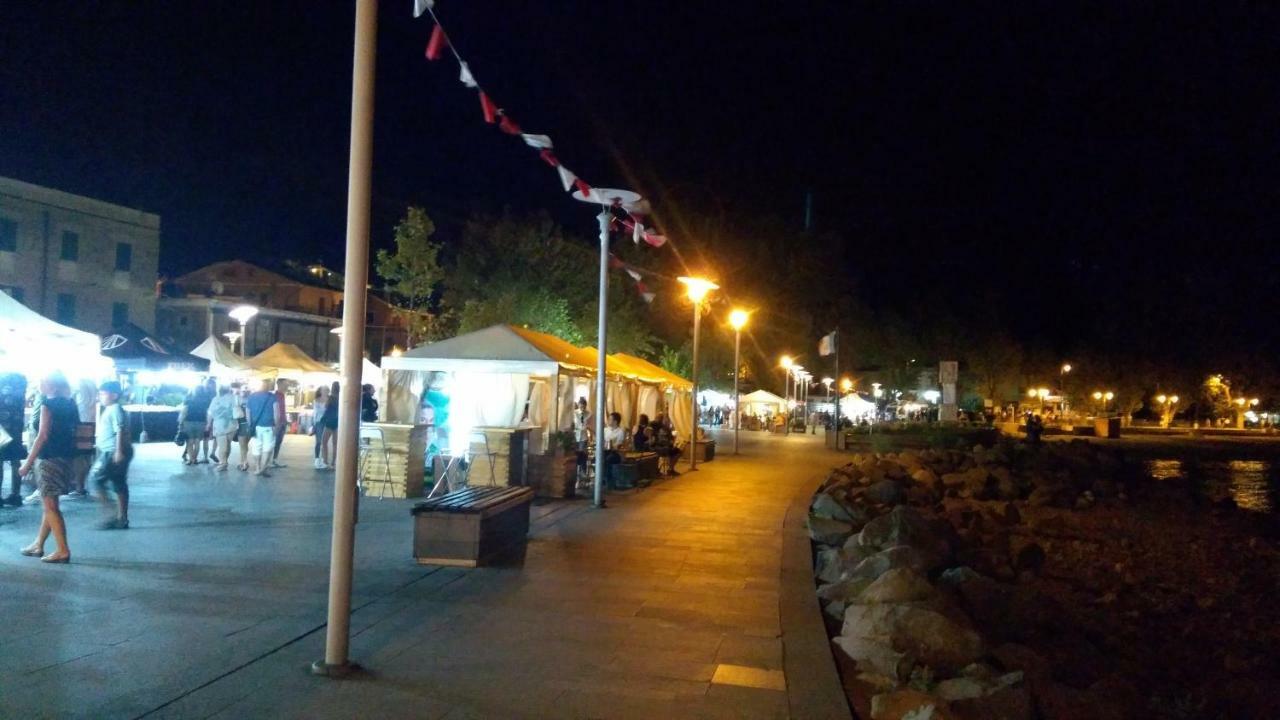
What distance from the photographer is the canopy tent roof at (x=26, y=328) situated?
1254 cm

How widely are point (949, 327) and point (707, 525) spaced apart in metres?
A: 50.1

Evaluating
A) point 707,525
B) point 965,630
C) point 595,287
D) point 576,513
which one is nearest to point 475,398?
point 576,513

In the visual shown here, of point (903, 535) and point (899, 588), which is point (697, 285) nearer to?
point (903, 535)

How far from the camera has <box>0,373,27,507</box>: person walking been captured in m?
12.1

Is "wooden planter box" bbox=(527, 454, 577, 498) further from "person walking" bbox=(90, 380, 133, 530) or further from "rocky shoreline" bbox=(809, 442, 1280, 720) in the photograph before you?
"person walking" bbox=(90, 380, 133, 530)

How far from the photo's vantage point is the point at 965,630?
6957mm

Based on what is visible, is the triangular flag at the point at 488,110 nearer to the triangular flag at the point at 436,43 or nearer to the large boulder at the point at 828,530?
the triangular flag at the point at 436,43

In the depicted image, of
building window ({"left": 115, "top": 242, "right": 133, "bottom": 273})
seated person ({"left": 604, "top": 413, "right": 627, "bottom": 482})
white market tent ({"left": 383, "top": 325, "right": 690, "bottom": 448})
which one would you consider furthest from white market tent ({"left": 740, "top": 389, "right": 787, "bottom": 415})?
seated person ({"left": 604, "top": 413, "right": 627, "bottom": 482})

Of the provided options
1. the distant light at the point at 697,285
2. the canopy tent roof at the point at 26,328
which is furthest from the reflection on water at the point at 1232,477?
the canopy tent roof at the point at 26,328

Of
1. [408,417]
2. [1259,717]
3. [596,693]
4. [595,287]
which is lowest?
[1259,717]

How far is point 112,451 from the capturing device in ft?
34.2

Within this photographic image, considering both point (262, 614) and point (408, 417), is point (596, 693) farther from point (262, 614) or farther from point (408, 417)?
point (408, 417)

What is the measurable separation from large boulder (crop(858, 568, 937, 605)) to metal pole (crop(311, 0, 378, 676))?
410 cm

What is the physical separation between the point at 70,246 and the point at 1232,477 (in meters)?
45.6
